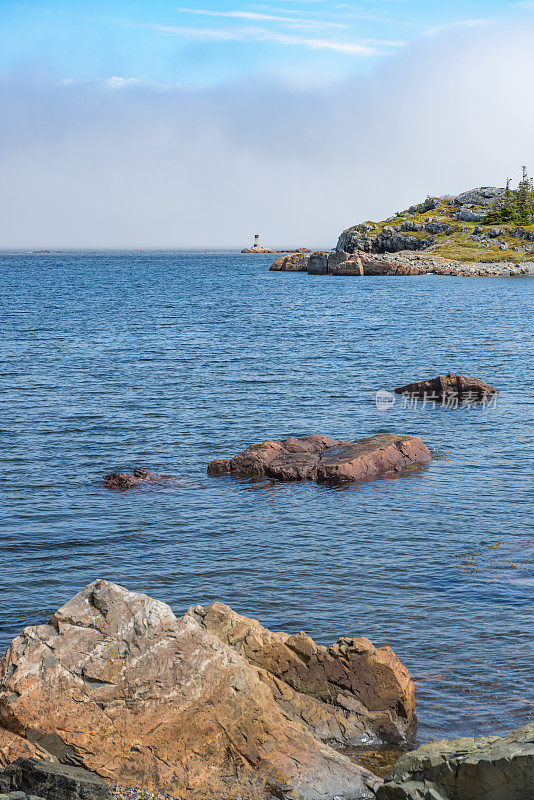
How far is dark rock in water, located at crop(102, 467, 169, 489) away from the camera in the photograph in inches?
1281

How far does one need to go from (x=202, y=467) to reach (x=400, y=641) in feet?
56.8

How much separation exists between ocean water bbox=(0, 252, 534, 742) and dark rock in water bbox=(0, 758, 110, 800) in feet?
21.8

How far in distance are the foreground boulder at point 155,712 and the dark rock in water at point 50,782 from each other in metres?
0.34

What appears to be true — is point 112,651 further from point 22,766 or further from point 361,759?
point 361,759

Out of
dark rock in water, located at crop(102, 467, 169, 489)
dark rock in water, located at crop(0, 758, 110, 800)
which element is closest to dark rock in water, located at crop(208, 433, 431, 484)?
dark rock in water, located at crop(102, 467, 169, 489)

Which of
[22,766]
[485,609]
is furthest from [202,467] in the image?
[22,766]

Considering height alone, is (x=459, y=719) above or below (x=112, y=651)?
below

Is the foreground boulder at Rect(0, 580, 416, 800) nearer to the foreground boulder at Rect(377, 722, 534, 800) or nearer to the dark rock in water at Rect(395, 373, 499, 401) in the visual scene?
the foreground boulder at Rect(377, 722, 534, 800)

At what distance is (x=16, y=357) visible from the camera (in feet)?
222

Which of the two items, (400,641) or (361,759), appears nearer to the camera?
(361,759)

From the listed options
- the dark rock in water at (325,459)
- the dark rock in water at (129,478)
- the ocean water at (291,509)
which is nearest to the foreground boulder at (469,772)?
the ocean water at (291,509)

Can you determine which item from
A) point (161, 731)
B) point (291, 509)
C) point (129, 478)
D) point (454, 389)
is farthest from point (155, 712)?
point (454, 389)

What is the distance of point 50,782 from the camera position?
1152cm

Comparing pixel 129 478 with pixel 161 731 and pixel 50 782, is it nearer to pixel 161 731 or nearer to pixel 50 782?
pixel 161 731
